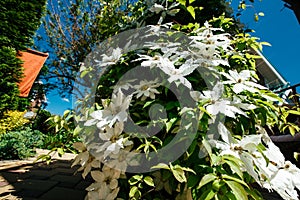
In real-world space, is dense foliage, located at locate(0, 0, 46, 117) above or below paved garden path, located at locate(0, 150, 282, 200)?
above

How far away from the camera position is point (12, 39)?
4.45m

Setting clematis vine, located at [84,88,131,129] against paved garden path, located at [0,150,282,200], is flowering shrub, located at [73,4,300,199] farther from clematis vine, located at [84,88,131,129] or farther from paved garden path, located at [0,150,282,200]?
paved garden path, located at [0,150,282,200]

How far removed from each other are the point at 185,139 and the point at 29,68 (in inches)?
220

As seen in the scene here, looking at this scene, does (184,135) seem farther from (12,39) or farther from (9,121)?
(12,39)

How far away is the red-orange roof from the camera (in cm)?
488

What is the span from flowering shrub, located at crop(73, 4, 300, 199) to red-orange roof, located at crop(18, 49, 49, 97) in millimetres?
4787

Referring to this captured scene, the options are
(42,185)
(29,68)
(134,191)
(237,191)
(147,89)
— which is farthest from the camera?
(29,68)

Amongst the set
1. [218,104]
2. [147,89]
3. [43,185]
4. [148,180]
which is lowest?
[43,185]

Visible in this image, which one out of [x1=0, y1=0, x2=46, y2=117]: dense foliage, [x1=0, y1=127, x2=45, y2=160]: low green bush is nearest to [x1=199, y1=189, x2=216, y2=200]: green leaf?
[x1=0, y1=127, x2=45, y2=160]: low green bush

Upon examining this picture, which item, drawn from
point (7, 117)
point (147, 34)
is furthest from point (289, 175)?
point (7, 117)

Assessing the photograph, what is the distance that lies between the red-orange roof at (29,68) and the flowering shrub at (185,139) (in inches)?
188

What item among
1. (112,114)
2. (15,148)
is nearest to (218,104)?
(112,114)

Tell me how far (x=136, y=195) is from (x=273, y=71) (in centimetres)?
1049

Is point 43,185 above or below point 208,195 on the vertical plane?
below
